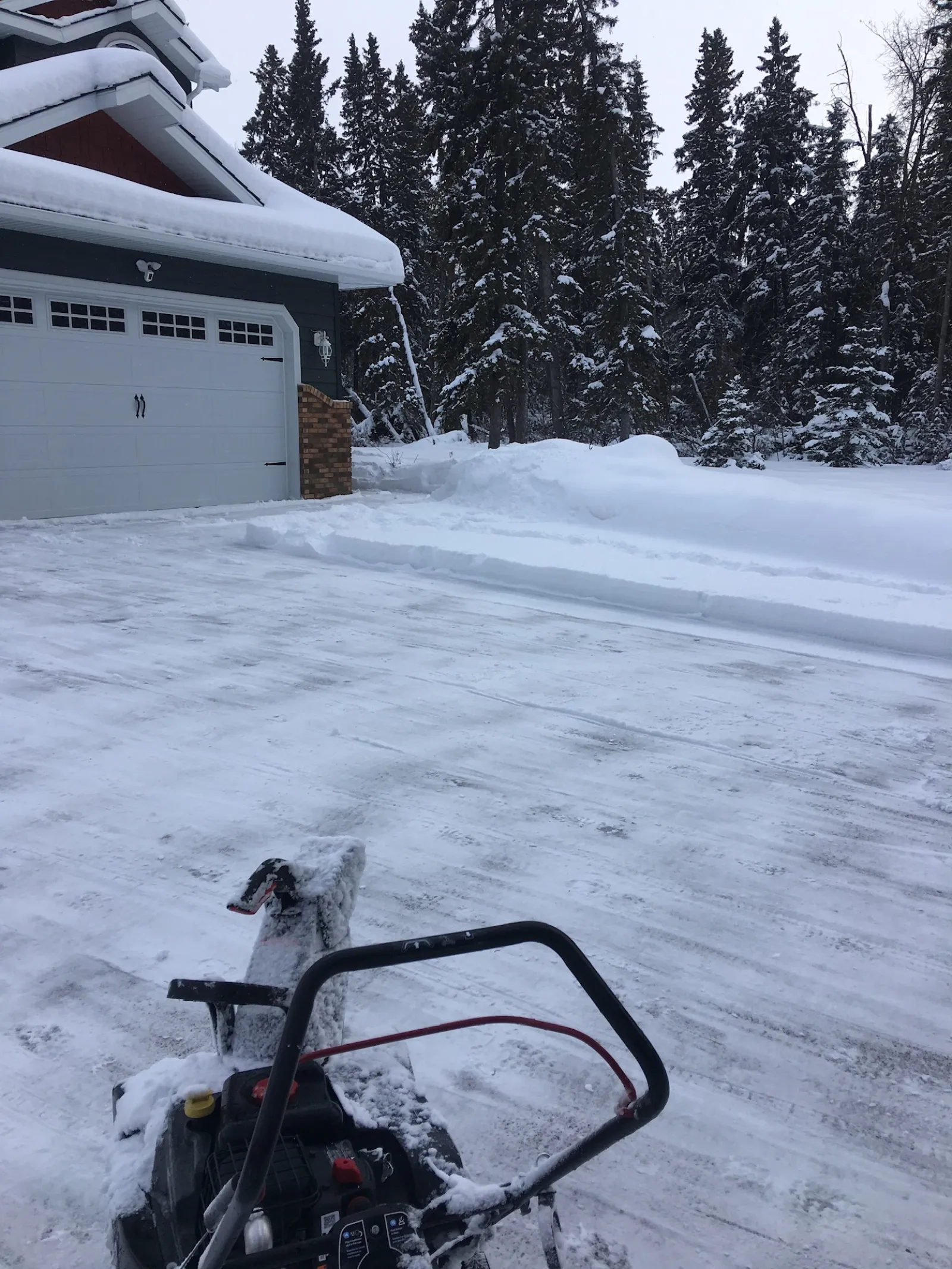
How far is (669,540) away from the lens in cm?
868

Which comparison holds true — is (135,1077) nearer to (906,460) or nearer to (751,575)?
(751,575)

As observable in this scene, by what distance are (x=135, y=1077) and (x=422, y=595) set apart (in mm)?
5782

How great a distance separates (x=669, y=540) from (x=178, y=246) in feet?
23.5

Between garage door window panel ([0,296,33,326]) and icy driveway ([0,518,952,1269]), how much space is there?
5.82m

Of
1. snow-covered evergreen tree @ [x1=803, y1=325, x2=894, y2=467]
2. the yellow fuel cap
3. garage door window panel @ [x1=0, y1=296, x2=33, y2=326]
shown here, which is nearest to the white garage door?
garage door window panel @ [x1=0, y1=296, x2=33, y2=326]

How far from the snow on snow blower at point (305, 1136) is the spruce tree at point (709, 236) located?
29585mm

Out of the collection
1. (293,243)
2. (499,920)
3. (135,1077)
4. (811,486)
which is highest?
(293,243)

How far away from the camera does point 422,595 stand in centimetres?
739

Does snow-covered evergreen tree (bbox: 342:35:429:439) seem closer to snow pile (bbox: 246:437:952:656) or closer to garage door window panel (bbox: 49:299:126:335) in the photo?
garage door window panel (bbox: 49:299:126:335)

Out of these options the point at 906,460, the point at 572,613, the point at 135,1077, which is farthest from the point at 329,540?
→ the point at 906,460

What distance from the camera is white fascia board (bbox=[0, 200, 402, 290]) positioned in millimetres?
9961

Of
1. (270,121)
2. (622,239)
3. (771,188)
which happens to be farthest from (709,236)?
(270,121)

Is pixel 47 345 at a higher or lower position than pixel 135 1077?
higher

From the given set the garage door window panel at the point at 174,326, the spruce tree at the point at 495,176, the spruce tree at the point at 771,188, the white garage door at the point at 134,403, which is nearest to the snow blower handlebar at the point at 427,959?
the white garage door at the point at 134,403
